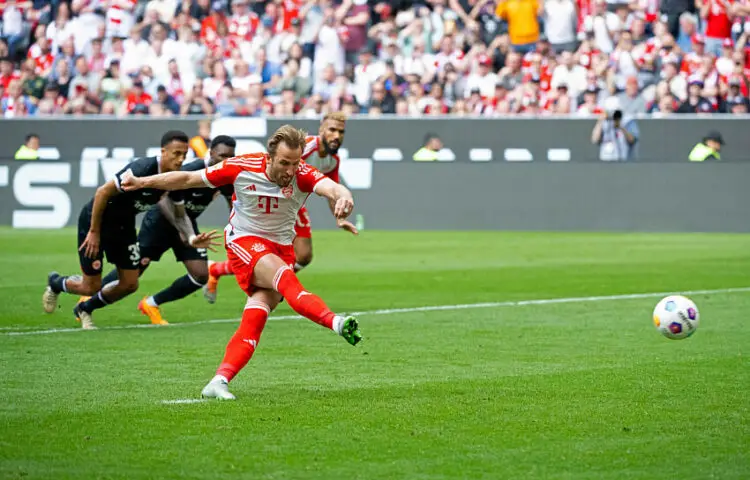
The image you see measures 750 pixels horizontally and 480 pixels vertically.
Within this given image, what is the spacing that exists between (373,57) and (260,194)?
64.4 feet

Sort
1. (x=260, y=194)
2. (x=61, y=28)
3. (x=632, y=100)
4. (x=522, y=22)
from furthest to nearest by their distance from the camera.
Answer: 1. (x=61, y=28)
2. (x=522, y=22)
3. (x=632, y=100)
4. (x=260, y=194)

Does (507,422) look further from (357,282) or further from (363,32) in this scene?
(363,32)

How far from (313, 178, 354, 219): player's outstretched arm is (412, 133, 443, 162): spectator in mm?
16652

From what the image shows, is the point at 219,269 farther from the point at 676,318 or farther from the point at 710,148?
the point at 710,148

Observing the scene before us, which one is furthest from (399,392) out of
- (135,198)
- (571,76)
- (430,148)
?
(571,76)

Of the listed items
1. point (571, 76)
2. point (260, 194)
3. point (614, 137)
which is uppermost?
point (260, 194)

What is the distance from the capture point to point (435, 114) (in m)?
25.9

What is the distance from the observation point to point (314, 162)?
47.3 ft

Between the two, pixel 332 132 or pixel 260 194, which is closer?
pixel 260 194

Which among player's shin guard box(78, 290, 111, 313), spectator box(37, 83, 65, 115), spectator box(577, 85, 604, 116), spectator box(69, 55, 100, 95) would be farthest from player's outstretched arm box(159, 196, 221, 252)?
spectator box(69, 55, 100, 95)

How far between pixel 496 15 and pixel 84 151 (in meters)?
8.78

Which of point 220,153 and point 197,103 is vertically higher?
point 220,153

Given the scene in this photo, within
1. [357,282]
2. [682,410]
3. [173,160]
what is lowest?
[357,282]

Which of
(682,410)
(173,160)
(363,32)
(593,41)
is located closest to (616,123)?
(593,41)
